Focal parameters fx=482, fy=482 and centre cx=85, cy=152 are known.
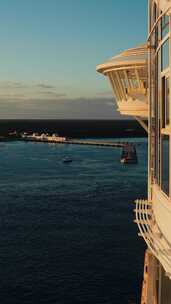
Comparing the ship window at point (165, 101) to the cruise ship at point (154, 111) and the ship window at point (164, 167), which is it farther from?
the ship window at point (164, 167)

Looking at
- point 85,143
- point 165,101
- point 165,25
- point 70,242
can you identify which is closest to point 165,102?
point 165,101

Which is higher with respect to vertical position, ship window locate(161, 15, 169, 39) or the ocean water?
ship window locate(161, 15, 169, 39)

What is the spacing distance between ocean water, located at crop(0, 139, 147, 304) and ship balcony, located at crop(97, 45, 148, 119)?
2131 cm

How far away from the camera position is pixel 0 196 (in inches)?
2744

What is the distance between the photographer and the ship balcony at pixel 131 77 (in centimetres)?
1517

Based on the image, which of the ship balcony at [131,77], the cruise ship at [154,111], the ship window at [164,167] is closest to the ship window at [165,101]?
the cruise ship at [154,111]

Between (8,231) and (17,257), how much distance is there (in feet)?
25.8

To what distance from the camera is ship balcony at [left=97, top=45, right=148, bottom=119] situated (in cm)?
1517

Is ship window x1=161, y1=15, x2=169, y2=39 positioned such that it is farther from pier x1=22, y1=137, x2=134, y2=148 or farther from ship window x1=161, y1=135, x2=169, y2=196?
pier x1=22, y1=137, x2=134, y2=148

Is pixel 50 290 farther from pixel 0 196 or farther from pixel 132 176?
pixel 132 176

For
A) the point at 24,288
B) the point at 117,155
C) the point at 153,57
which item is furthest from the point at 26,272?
the point at 117,155

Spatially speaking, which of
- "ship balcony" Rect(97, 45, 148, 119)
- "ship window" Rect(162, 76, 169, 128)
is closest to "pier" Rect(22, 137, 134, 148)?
"ship balcony" Rect(97, 45, 148, 119)

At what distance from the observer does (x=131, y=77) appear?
16422 millimetres

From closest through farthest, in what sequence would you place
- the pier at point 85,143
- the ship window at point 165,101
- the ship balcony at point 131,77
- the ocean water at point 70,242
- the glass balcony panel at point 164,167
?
1. the ship window at point 165,101
2. the glass balcony panel at point 164,167
3. the ship balcony at point 131,77
4. the ocean water at point 70,242
5. the pier at point 85,143
